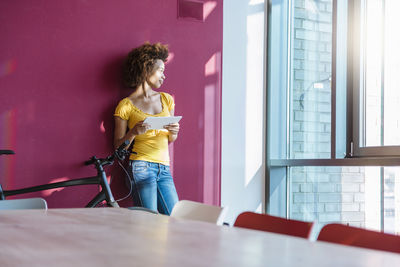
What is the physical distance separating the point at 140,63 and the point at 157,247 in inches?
109

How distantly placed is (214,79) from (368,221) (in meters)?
1.79

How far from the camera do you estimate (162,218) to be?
2.16 m

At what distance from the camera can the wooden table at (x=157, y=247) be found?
122cm

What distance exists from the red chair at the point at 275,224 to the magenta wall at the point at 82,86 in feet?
7.23

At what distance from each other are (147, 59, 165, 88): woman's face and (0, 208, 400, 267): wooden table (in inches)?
87.4

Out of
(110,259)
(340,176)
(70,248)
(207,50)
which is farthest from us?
(207,50)

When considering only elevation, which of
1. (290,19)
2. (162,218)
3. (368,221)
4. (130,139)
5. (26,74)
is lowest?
(368,221)

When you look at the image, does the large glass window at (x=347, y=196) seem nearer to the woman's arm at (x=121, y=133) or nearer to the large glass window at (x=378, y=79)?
the large glass window at (x=378, y=79)

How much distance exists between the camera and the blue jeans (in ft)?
13.0

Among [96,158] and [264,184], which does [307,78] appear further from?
[96,158]

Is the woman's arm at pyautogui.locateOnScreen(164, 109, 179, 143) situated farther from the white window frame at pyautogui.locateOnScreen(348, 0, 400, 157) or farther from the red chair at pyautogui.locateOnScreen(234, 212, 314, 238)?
the red chair at pyautogui.locateOnScreen(234, 212, 314, 238)

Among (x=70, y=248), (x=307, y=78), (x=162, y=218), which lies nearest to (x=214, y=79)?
(x=307, y=78)

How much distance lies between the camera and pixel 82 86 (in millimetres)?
4035

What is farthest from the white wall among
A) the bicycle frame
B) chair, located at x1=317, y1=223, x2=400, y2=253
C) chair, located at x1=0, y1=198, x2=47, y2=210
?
chair, located at x1=317, y1=223, x2=400, y2=253
